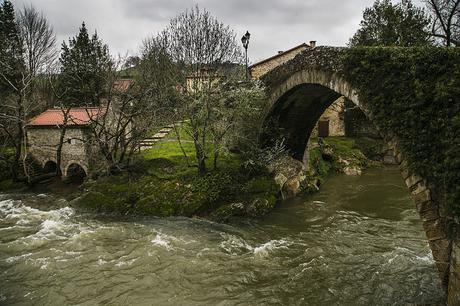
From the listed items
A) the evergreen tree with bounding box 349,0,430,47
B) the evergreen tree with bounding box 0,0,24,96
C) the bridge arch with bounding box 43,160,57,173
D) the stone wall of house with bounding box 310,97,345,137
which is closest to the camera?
the evergreen tree with bounding box 0,0,24,96

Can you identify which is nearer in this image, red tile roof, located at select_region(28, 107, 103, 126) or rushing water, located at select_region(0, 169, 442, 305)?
rushing water, located at select_region(0, 169, 442, 305)

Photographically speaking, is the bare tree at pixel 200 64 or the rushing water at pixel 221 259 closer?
the rushing water at pixel 221 259

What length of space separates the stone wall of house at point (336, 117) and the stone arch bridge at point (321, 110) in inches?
444

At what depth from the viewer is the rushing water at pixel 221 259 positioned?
28.0 ft

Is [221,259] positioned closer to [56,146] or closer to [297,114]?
[297,114]

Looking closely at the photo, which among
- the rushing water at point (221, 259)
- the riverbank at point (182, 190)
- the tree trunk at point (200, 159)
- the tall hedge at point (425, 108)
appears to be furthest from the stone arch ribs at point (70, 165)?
the tall hedge at point (425, 108)

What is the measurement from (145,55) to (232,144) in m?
13.4

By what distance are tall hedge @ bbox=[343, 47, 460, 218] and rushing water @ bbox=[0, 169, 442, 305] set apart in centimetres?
326

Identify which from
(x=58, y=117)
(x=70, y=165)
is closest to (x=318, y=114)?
(x=70, y=165)

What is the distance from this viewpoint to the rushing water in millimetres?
8539

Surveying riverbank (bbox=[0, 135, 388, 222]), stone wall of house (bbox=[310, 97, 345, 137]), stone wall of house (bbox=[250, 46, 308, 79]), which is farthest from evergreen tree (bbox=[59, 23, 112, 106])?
stone wall of house (bbox=[310, 97, 345, 137])

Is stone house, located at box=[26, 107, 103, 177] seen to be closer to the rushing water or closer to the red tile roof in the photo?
the red tile roof

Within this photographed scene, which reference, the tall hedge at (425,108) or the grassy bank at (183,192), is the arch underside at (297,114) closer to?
the grassy bank at (183,192)

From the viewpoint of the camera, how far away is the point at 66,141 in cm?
1867
